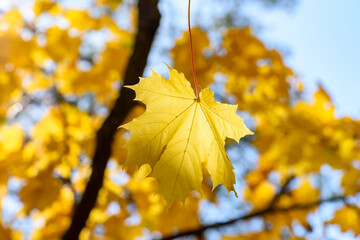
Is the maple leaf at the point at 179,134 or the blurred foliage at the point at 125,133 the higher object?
the blurred foliage at the point at 125,133

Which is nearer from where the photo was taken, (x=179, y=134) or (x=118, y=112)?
(x=179, y=134)

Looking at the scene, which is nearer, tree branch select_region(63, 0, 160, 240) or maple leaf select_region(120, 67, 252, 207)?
maple leaf select_region(120, 67, 252, 207)

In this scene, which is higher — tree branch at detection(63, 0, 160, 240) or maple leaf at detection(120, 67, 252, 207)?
tree branch at detection(63, 0, 160, 240)

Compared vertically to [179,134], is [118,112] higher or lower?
higher

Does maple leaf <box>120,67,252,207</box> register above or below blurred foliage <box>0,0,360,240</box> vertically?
below

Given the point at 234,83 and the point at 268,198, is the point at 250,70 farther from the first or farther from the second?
the point at 268,198
